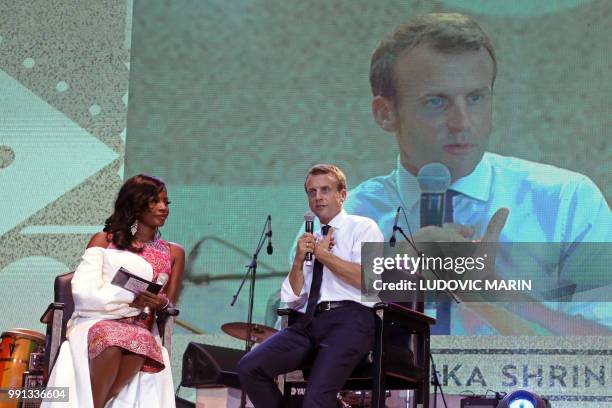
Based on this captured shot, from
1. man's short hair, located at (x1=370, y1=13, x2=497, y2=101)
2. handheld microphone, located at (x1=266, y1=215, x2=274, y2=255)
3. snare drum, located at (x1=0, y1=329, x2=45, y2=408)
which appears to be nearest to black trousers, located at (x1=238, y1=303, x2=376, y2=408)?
snare drum, located at (x1=0, y1=329, x2=45, y2=408)

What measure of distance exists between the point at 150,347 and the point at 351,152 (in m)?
2.29

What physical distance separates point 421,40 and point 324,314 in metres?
2.31

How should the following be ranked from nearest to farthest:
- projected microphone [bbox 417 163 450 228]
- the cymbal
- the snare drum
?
the snare drum
the cymbal
projected microphone [bbox 417 163 450 228]

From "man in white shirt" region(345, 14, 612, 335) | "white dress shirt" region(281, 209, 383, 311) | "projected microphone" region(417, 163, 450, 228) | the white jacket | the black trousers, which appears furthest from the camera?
"projected microphone" region(417, 163, 450, 228)

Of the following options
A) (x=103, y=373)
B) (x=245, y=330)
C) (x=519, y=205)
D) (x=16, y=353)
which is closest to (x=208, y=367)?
(x=245, y=330)

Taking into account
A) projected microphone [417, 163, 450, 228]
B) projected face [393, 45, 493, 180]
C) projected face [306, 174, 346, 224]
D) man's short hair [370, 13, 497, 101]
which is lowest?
projected face [306, 174, 346, 224]

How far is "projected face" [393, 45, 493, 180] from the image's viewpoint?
17.1 feet

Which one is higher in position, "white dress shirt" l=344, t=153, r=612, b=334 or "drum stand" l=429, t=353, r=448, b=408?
"white dress shirt" l=344, t=153, r=612, b=334

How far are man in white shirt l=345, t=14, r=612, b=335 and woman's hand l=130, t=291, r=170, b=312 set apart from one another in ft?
6.58

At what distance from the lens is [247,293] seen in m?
5.20

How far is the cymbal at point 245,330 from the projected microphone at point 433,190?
1.04 meters

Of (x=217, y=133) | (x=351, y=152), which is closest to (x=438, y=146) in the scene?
(x=351, y=152)

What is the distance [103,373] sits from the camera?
321 cm

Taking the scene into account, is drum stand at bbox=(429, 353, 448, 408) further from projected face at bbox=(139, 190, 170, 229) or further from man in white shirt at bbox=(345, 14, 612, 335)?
projected face at bbox=(139, 190, 170, 229)
